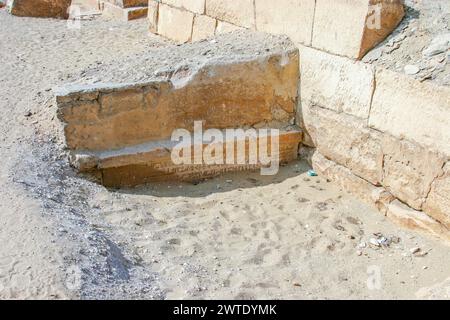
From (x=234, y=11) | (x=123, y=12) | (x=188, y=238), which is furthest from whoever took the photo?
(x=123, y=12)

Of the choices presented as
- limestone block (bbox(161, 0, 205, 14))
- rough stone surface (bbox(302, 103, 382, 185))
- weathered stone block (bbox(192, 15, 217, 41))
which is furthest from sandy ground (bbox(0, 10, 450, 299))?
limestone block (bbox(161, 0, 205, 14))

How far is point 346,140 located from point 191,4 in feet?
9.72

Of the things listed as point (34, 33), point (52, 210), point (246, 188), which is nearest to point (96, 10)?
point (34, 33)

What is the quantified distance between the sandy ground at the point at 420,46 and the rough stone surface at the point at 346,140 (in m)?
0.57

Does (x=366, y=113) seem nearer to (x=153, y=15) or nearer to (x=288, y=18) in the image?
(x=288, y=18)

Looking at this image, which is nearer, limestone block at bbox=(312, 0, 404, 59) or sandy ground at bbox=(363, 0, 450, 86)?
sandy ground at bbox=(363, 0, 450, 86)

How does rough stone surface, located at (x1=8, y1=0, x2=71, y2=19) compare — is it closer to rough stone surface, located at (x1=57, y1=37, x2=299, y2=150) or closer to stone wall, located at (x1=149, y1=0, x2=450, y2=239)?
stone wall, located at (x1=149, y1=0, x2=450, y2=239)

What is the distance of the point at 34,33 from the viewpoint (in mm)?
8852

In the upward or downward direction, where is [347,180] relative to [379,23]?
downward

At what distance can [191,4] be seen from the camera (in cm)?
712

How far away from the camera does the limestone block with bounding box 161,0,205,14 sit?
22.7 feet

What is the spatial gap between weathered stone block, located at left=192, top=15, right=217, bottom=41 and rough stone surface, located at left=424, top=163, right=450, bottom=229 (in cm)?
336

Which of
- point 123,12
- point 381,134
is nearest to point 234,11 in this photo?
point 381,134

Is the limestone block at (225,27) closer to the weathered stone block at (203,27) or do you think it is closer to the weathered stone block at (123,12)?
the weathered stone block at (203,27)
